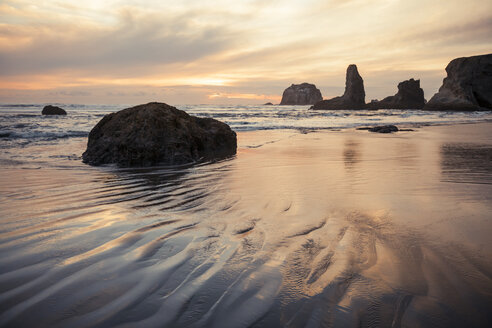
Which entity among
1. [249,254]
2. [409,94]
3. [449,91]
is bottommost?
[249,254]

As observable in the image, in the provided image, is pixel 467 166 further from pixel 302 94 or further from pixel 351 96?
pixel 302 94

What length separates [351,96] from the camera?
82188 millimetres

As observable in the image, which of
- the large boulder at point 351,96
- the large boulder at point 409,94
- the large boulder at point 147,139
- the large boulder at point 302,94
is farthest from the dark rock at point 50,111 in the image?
the large boulder at point 302,94

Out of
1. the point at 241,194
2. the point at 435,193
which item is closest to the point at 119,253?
the point at 241,194

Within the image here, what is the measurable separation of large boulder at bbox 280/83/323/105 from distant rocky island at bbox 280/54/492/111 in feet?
197

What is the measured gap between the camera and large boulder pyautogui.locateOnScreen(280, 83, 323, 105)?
5871 inches

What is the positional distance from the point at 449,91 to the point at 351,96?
2146cm

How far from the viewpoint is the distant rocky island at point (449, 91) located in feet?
212

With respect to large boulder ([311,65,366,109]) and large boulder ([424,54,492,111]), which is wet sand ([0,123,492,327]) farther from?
large boulder ([311,65,366,109])

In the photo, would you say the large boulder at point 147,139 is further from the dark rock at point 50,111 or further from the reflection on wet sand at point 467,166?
the dark rock at point 50,111

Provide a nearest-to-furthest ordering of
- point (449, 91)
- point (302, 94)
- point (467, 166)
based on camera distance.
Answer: point (467, 166) < point (449, 91) < point (302, 94)

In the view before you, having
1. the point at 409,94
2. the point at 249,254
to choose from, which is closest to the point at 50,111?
the point at 249,254

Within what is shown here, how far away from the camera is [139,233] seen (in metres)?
2.39

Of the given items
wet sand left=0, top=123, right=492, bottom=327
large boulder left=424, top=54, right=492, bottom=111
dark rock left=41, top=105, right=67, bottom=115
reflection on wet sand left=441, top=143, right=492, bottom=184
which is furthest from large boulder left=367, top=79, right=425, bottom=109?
wet sand left=0, top=123, right=492, bottom=327
